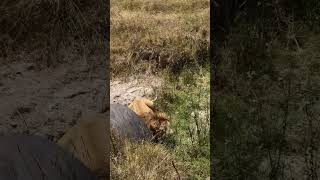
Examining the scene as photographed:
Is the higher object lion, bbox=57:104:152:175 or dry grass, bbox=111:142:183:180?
lion, bbox=57:104:152:175

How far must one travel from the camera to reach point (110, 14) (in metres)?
8.55

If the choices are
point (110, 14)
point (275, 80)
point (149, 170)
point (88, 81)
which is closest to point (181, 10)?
point (110, 14)

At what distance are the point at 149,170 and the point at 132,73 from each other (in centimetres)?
313

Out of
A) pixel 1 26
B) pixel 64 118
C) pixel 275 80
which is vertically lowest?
pixel 64 118

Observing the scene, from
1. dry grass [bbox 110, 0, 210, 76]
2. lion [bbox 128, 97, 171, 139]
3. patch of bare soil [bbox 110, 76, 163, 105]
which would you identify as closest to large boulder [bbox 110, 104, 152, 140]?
lion [bbox 128, 97, 171, 139]

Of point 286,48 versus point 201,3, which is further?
point 201,3

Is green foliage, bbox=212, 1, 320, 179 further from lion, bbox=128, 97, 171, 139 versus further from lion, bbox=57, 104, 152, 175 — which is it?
lion, bbox=57, 104, 152, 175

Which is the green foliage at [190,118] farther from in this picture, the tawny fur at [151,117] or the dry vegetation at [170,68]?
the tawny fur at [151,117]

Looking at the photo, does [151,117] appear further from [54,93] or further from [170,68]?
[170,68]

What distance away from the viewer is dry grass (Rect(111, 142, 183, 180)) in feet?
13.7

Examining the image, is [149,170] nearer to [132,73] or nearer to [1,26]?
[132,73]

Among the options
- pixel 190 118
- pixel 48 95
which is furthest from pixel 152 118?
pixel 48 95

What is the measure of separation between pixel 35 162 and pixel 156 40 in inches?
198

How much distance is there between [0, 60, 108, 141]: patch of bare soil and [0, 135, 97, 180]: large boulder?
280 centimetres
